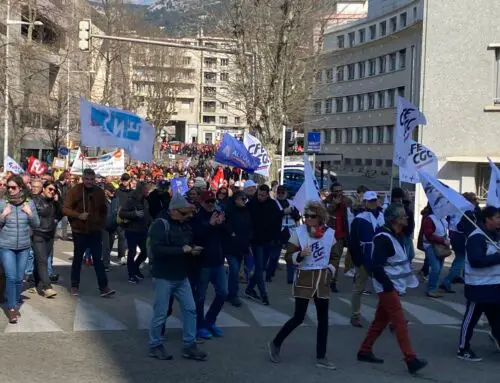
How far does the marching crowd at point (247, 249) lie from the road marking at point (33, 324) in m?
0.14

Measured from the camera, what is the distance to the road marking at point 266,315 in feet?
31.5

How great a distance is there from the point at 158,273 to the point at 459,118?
614 inches

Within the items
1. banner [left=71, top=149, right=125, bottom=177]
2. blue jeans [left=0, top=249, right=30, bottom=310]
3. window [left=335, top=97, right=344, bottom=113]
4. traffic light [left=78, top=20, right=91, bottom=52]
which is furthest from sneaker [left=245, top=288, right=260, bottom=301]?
window [left=335, top=97, right=344, bottom=113]

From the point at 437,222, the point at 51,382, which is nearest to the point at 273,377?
the point at 51,382

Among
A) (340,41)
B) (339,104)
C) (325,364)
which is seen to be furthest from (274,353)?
(339,104)

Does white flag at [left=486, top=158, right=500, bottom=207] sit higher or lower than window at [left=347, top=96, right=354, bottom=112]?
lower

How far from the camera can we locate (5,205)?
9.05m

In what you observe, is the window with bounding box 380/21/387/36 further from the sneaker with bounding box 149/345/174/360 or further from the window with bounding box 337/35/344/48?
the sneaker with bounding box 149/345/174/360

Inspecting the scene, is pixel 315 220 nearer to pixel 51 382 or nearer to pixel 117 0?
pixel 51 382

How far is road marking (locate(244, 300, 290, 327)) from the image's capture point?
960 centimetres

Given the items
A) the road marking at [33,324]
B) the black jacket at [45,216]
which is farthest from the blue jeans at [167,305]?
the black jacket at [45,216]

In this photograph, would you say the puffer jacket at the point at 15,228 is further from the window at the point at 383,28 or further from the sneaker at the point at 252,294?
the window at the point at 383,28

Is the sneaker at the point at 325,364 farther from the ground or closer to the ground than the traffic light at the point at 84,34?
closer to the ground

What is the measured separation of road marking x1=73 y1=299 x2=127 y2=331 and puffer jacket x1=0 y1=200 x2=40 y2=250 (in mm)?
1162
